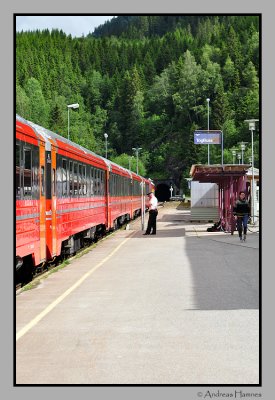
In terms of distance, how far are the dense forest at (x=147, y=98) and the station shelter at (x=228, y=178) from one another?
86.0m

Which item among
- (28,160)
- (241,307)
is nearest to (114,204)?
(28,160)

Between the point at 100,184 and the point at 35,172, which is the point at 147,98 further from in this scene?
the point at 35,172

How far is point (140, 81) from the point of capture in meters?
164

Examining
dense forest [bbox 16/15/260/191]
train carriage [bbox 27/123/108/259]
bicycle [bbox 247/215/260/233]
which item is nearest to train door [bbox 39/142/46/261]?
train carriage [bbox 27/123/108/259]

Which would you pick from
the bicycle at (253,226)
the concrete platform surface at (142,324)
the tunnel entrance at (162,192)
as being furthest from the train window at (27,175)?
the tunnel entrance at (162,192)

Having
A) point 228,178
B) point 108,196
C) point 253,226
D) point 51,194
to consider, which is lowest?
point 253,226

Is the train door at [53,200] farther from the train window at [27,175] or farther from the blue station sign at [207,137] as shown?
the blue station sign at [207,137]

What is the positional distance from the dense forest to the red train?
3810 inches

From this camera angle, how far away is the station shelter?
28141 mm

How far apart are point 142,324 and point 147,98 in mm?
152869

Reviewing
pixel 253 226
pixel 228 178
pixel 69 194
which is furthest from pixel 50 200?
pixel 253 226

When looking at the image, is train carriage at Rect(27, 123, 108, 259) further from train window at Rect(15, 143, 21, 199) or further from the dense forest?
the dense forest

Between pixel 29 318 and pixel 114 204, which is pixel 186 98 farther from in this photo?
pixel 29 318

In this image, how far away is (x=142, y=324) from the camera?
8.88 metres
